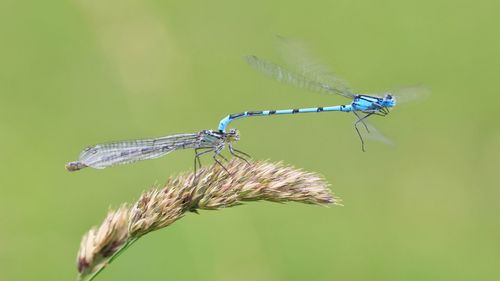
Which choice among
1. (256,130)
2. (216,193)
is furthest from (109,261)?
(256,130)

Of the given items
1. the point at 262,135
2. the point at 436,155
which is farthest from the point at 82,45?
the point at 436,155

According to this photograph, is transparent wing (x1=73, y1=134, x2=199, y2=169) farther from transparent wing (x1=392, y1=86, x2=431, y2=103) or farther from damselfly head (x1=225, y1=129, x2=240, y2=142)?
transparent wing (x1=392, y1=86, x2=431, y2=103)

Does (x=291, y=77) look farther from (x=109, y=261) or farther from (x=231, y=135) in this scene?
(x=109, y=261)

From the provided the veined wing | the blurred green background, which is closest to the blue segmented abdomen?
the veined wing

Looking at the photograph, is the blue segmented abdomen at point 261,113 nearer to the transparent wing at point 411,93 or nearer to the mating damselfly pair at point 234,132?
the mating damselfly pair at point 234,132

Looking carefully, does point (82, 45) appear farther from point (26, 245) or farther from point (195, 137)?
point (195, 137)

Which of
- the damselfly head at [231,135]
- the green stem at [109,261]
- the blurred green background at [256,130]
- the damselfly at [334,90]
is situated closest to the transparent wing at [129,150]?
the damselfly head at [231,135]
